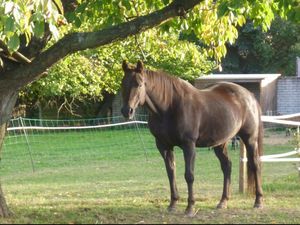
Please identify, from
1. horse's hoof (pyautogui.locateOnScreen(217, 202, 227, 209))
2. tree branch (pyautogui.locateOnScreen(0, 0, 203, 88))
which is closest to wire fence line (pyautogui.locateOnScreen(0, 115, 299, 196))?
horse's hoof (pyautogui.locateOnScreen(217, 202, 227, 209))

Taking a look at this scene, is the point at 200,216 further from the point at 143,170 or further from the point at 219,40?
the point at 143,170

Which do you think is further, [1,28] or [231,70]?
[231,70]

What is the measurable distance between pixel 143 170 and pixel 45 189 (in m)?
4.00

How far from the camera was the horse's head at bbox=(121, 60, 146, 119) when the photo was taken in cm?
776

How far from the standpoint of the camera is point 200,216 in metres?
8.02

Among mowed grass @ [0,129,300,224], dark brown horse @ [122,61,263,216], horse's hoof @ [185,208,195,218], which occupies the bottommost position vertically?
mowed grass @ [0,129,300,224]

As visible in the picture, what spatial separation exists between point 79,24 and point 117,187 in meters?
4.51

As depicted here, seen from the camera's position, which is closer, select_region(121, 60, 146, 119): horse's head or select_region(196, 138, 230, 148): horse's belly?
select_region(121, 60, 146, 119): horse's head

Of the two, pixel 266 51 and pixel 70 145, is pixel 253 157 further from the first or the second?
pixel 266 51

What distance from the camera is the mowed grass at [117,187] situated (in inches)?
310

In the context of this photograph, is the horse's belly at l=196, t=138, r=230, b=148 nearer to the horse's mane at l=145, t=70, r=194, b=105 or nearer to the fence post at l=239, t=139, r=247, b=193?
the horse's mane at l=145, t=70, r=194, b=105

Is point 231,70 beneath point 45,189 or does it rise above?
beneath

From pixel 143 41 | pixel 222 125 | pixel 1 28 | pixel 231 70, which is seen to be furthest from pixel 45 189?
pixel 231 70

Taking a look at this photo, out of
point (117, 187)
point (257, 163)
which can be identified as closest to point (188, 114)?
point (257, 163)
